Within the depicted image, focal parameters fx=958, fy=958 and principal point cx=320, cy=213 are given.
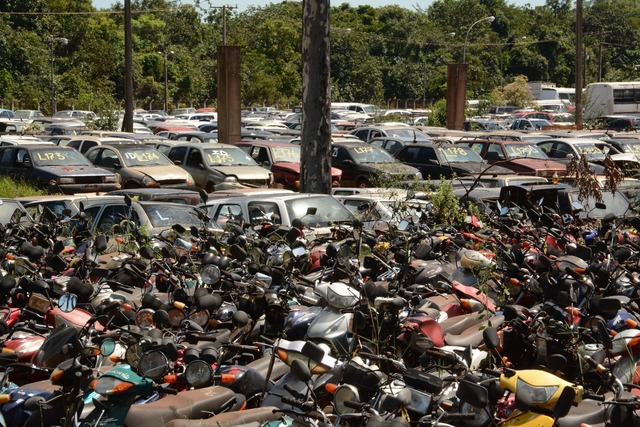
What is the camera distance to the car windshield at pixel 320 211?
12.6 metres

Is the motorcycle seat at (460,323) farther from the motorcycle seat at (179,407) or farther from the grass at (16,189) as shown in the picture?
the grass at (16,189)

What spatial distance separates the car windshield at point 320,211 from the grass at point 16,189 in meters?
7.32

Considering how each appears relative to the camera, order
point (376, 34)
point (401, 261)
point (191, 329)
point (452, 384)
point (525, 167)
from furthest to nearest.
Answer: point (376, 34) < point (525, 167) < point (401, 261) < point (191, 329) < point (452, 384)

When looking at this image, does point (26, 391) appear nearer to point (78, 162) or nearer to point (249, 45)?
point (78, 162)

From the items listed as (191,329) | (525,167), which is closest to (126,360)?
(191,329)

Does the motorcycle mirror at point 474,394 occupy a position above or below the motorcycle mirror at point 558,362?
above

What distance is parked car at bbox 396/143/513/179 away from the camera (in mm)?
22797

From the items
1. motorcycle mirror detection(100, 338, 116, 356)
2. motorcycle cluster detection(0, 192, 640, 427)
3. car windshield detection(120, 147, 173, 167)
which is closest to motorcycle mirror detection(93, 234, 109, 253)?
motorcycle cluster detection(0, 192, 640, 427)

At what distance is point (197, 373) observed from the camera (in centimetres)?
523

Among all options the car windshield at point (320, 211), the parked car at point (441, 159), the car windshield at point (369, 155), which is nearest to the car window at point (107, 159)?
the car windshield at point (369, 155)

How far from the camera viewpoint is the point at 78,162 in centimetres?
2178

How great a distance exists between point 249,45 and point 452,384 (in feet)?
243

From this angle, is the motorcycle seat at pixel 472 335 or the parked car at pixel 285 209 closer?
the motorcycle seat at pixel 472 335

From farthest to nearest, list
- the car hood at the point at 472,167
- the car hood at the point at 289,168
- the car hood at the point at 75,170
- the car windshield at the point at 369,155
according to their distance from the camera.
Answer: the car windshield at the point at 369,155
the car hood at the point at 289,168
the car hood at the point at 472,167
the car hood at the point at 75,170
